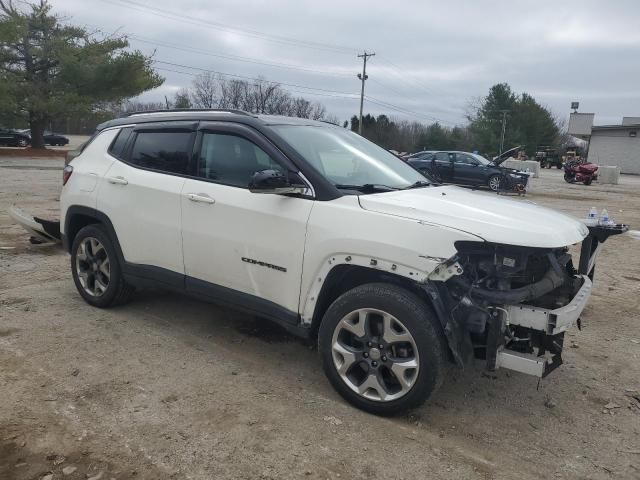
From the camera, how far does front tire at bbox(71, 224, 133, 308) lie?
471cm

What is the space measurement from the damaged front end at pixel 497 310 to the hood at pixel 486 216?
8 centimetres

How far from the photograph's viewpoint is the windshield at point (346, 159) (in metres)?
3.70

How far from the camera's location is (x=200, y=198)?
12.9 ft

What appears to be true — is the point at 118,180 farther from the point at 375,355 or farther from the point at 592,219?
the point at 592,219

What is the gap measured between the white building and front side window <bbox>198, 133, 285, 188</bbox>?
53.4 metres

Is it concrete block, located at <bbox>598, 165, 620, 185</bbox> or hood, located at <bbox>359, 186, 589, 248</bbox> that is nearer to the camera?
hood, located at <bbox>359, 186, 589, 248</bbox>

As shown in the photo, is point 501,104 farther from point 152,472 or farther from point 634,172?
point 152,472

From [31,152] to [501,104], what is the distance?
5714 centimetres

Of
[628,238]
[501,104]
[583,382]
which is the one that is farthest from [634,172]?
[583,382]

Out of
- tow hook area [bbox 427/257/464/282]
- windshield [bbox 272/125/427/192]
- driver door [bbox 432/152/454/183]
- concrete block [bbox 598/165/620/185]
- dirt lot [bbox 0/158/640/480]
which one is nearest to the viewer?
dirt lot [bbox 0/158/640/480]

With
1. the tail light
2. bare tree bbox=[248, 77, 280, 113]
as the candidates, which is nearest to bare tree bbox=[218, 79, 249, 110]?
bare tree bbox=[248, 77, 280, 113]

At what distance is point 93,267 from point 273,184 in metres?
2.48

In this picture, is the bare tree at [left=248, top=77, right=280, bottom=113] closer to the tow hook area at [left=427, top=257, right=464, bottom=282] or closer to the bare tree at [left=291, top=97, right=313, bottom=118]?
the bare tree at [left=291, top=97, right=313, bottom=118]

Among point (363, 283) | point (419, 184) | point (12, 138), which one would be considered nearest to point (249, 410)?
point (363, 283)
